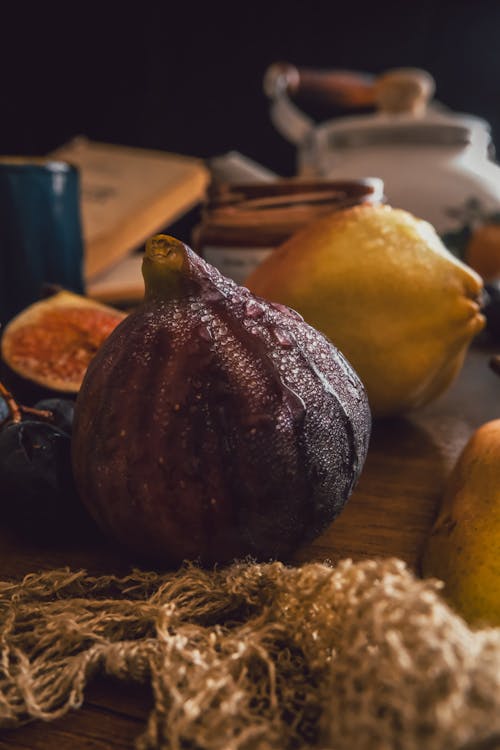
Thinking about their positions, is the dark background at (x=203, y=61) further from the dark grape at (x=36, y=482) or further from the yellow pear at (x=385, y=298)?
the dark grape at (x=36, y=482)

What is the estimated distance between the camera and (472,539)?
490mm

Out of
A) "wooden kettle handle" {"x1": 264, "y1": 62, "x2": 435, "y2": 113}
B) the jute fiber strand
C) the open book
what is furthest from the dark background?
the jute fiber strand

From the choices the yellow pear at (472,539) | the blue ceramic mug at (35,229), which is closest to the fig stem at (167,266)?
the yellow pear at (472,539)

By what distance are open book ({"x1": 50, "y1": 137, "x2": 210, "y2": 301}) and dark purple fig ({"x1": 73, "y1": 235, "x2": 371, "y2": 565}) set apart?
3.01ft

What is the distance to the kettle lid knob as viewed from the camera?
4.99 ft

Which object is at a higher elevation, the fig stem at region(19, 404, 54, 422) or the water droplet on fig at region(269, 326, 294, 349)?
the water droplet on fig at region(269, 326, 294, 349)

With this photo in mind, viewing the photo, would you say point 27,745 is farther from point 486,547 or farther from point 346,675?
point 486,547

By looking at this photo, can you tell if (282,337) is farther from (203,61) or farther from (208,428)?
(203,61)

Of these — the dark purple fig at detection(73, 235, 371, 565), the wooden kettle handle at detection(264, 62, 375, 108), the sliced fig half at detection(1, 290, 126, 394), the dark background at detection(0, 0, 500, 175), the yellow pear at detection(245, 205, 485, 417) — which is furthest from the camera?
the dark background at detection(0, 0, 500, 175)

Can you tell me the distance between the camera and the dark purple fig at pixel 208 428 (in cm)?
45

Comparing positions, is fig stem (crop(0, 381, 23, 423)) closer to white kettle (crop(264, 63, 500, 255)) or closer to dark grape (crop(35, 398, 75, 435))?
dark grape (crop(35, 398, 75, 435))

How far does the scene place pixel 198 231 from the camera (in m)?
1.06

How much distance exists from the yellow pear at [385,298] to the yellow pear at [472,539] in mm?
136

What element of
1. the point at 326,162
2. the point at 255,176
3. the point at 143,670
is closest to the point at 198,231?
the point at 255,176
